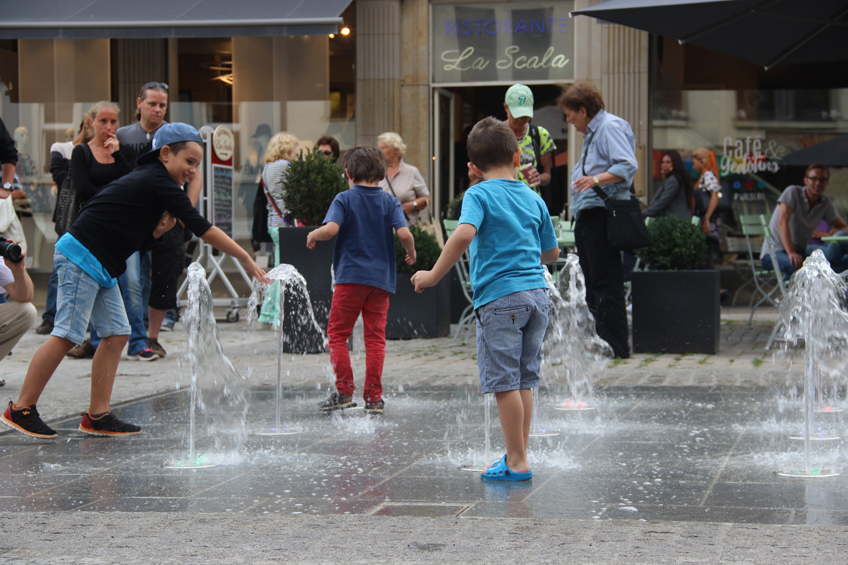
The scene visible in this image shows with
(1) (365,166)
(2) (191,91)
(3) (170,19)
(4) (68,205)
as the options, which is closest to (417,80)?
(2) (191,91)

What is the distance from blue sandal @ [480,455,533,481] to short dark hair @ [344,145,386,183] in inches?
97.9

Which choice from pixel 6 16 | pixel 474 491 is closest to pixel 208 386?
pixel 474 491

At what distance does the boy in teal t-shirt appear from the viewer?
429cm

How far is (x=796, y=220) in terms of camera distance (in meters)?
9.93

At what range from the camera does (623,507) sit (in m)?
3.81

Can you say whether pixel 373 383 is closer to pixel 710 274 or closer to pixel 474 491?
pixel 474 491

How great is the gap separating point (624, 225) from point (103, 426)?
431 cm

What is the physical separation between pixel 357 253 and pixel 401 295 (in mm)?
4101

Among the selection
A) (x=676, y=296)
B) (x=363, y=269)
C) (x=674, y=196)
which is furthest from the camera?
(x=674, y=196)

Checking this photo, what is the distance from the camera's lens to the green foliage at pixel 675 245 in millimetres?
8695

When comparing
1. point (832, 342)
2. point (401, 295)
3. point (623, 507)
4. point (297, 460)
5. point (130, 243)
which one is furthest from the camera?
point (401, 295)

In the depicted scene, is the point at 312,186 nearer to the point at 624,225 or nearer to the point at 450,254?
the point at 624,225

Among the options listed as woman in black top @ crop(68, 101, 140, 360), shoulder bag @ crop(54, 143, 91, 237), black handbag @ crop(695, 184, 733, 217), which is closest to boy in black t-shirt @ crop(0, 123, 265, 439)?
woman in black top @ crop(68, 101, 140, 360)

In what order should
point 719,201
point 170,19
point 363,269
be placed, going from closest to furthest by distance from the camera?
1. point 363,269
2. point 170,19
3. point 719,201
